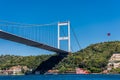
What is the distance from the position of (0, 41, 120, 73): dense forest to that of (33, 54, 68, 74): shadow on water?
3111 millimetres

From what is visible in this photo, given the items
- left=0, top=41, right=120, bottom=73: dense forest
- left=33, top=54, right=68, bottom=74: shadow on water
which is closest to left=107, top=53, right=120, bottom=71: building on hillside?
left=0, top=41, right=120, bottom=73: dense forest

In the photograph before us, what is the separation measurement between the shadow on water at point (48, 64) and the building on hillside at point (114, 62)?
15.0m

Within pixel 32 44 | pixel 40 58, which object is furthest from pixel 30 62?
pixel 32 44

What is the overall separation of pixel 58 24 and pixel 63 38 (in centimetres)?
293

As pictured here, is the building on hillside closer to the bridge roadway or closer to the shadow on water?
the shadow on water

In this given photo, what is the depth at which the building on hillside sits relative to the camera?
9680 cm

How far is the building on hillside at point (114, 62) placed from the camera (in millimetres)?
96800

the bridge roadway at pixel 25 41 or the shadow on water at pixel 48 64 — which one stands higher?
the bridge roadway at pixel 25 41

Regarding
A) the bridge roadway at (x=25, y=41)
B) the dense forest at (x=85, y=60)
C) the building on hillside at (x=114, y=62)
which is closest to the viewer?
the bridge roadway at (x=25, y=41)

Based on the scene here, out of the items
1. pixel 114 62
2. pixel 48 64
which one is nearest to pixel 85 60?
pixel 114 62

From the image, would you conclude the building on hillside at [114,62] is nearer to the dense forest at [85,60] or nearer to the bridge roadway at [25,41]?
the dense forest at [85,60]

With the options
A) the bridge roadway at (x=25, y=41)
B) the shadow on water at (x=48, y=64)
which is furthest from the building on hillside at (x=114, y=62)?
the bridge roadway at (x=25, y=41)

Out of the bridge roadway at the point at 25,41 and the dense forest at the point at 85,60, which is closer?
the bridge roadway at the point at 25,41

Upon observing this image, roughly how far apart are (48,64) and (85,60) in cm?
1375
